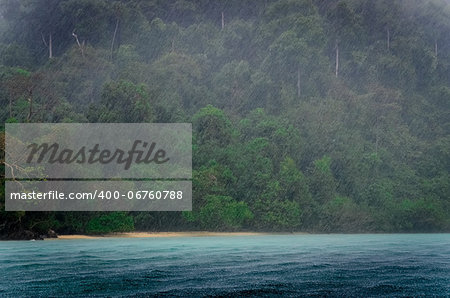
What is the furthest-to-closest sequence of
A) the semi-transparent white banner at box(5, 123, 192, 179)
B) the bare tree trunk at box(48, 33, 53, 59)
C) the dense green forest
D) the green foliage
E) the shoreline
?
the bare tree trunk at box(48, 33, 53, 59), the dense green forest, the green foliage, the shoreline, the semi-transparent white banner at box(5, 123, 192, 179)

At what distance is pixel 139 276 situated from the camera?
1720 centimetres

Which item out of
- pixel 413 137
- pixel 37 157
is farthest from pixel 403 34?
pixel 37 157

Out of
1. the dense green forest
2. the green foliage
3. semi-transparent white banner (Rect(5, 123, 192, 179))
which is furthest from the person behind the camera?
the dense green forest

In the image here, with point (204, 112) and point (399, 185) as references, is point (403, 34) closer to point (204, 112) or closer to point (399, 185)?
point (399, 185)

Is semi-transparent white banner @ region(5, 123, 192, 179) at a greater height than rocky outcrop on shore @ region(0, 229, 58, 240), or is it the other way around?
semi-transparent white banner @ region(5, 123, 192, 179)

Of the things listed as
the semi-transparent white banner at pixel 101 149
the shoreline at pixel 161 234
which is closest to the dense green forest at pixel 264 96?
the shoreline at pixel 161 234

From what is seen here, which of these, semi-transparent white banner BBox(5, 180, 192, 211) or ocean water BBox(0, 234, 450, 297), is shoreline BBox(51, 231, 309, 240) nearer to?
semi-transparent white banner BBox(5, 180, 192, 211)

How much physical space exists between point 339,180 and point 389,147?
1077 cm

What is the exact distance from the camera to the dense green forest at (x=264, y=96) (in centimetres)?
5334

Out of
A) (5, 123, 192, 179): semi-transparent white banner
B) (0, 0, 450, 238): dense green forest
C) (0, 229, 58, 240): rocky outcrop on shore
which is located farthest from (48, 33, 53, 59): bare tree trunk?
(0, 229, 58, 240): rocky outcrop on shore

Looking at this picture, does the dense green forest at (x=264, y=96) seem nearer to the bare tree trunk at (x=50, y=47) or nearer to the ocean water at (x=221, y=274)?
the bare tree trunk at (x=50, y=47)

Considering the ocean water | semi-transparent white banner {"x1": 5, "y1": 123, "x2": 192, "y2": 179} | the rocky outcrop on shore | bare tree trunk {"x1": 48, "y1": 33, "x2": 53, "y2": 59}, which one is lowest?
the ocean water

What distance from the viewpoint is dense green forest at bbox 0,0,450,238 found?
5334cm

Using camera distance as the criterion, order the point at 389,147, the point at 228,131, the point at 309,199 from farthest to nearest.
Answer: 1. the point at 389,147
2. the point at 228,131
3. the point at 309,199
